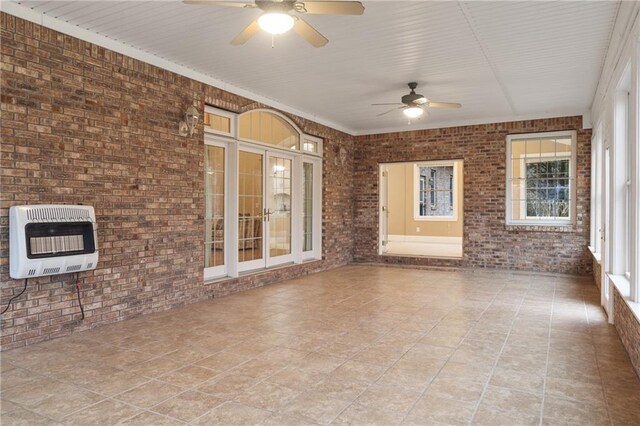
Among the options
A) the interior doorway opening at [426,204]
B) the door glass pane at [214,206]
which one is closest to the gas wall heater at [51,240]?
the door glass pane at [214,206]

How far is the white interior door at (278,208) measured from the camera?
701 cm

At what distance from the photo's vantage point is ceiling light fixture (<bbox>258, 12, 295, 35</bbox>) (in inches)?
118

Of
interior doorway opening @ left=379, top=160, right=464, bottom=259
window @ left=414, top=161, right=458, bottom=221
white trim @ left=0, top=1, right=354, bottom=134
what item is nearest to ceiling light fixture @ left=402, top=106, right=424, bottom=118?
white trim @ left=0, top=1, right=354, bottom=134

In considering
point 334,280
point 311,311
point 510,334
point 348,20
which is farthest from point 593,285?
point 348,20

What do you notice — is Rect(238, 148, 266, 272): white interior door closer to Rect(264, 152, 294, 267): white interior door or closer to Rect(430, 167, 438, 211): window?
Rect(264, 152, 294, 267): white interior door

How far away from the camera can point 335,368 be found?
3199mm

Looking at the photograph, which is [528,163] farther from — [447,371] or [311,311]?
[447,371]

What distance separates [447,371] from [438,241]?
10496 mm

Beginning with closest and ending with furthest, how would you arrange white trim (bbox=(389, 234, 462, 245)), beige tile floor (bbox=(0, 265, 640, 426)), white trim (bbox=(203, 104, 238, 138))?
1. beige tile floor (bbox=(0, 265, 640, 426))
2. white trim (bbox=(203, 104, 238, 138))
3. white trim (bbox=(389, 234, 462, 245))

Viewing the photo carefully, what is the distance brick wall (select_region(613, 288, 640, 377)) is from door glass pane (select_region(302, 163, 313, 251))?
501 cm

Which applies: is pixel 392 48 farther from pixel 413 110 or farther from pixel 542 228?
pixel 542 228

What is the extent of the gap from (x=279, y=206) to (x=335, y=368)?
441 cm

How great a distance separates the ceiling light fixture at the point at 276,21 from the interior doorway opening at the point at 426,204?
1018cm

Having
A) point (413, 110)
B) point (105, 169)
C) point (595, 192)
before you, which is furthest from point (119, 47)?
point (595, 192)
